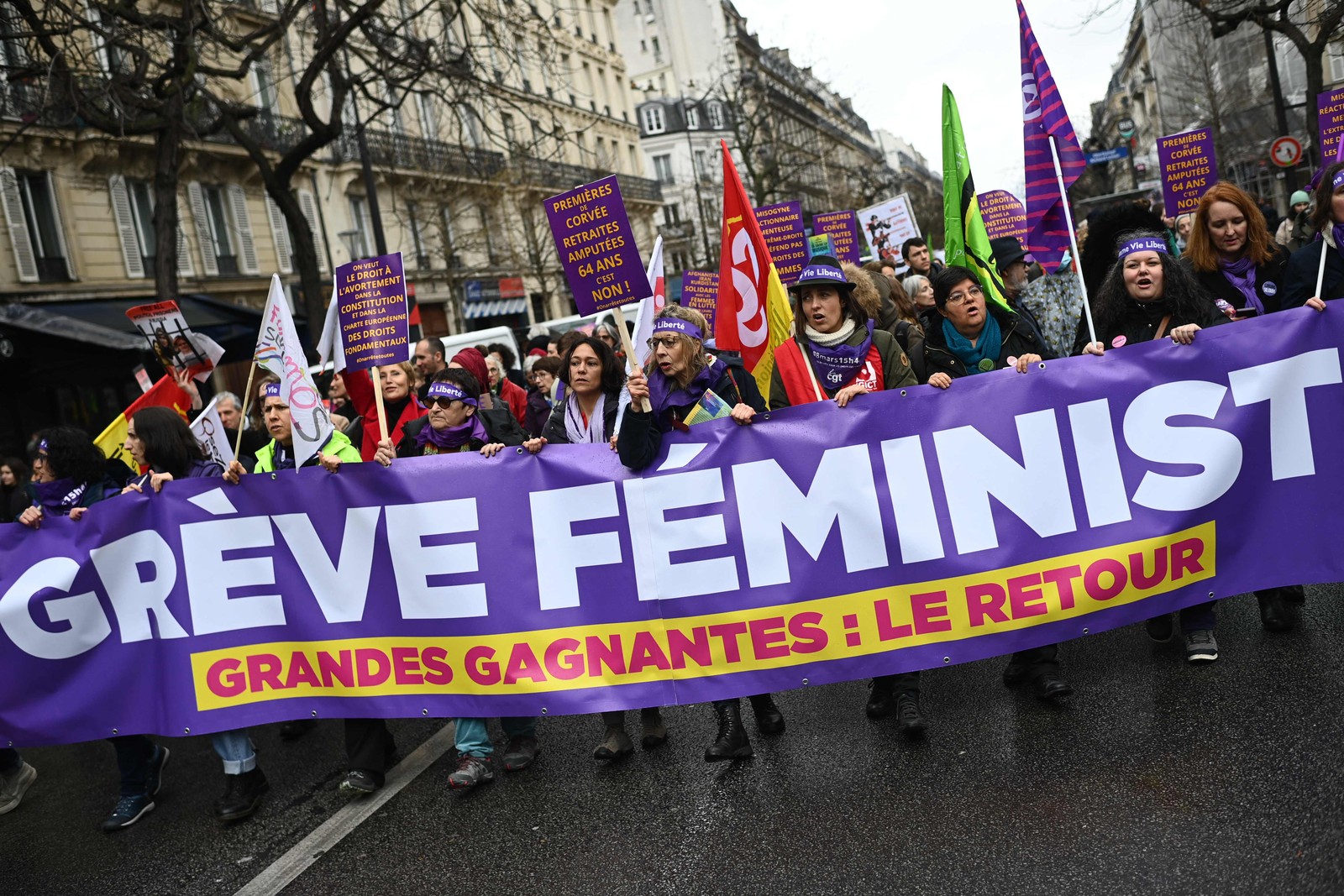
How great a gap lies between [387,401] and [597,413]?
72.8 inches

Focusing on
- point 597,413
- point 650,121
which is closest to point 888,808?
point 597,413

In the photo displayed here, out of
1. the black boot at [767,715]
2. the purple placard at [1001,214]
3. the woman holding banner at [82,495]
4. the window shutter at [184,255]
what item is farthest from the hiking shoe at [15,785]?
the window shutter at [184,255]

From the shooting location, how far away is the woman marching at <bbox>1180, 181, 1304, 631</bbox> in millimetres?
6012

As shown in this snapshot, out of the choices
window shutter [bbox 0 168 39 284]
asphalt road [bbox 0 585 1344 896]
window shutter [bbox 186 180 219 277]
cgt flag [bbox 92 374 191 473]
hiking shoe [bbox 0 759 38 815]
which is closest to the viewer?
asphalt road [bbox 0 585 1344 896]

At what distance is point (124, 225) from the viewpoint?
82.8 ft

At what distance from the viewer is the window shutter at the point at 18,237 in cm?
2209

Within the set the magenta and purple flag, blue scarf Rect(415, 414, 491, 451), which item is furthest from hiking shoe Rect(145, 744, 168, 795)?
the magenta and purple flag

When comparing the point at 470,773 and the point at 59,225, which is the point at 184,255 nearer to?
the point at 59,225

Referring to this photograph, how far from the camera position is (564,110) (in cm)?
4791

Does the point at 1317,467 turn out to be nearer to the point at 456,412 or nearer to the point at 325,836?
the point at 456,412

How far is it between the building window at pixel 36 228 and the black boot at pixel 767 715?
809 inches

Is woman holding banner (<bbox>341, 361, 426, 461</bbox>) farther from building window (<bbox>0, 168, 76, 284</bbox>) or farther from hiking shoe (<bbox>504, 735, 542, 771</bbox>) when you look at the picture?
building window (<bbox>0, 168, 76, 284</bbox>)

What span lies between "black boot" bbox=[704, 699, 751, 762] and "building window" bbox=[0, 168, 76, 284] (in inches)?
813

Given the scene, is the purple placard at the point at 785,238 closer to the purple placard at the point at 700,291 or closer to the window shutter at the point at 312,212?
the purple placard at the point at 700,291
